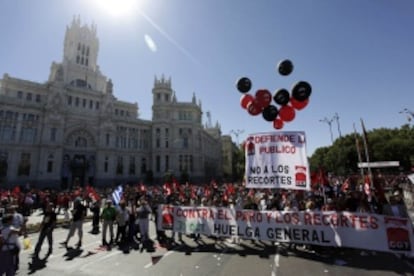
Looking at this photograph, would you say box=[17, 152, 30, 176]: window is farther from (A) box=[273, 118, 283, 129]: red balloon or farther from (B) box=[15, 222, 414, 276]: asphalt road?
(A) box=[273, 118, 283, 129]: red balloon

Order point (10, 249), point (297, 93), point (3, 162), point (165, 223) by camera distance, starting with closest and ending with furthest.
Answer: point (10, 249), point (297, 93), point (165, 223), point (3, 162)

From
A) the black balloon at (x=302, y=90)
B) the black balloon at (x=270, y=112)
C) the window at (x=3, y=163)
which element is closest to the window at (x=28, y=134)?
the window at (x=3, y=163)

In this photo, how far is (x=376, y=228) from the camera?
275 inches

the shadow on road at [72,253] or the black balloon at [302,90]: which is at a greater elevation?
the black balloon at [302,90]

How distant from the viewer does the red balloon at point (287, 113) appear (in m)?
9.39

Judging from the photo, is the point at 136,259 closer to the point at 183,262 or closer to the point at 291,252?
the point at 183,262

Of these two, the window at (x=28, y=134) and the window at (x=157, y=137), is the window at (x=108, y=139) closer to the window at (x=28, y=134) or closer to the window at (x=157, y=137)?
Answer: the window at (x=157, y=137)

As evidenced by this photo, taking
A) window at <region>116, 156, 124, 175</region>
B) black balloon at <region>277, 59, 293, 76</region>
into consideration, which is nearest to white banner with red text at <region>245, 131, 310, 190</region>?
black balloon at <region>277, 59, 293, 76</region>

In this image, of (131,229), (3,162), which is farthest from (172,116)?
(131,229)

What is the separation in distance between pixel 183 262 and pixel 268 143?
5.01 m

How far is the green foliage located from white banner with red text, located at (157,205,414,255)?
44.2 metres

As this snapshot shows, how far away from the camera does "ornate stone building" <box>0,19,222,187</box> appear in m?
42.9

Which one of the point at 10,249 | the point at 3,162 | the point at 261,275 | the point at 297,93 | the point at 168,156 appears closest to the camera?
the point at 10,249

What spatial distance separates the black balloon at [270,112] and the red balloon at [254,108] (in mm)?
265
